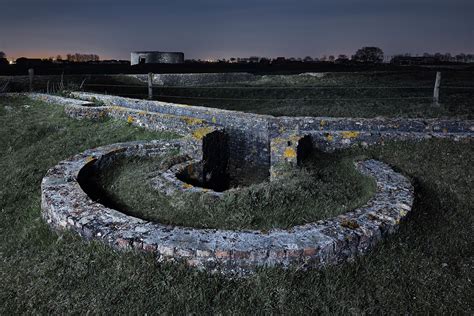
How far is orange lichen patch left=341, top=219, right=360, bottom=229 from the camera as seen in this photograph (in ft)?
15.9

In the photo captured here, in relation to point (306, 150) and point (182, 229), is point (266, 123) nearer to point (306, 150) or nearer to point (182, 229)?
point (306, 150)

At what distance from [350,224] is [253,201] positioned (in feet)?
5.50

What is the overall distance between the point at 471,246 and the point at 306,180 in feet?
8.99

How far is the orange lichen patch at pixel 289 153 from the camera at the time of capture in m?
8.35

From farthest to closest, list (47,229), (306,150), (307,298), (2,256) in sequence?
(306,150)
(47,229)
(2,256)
(307,298)

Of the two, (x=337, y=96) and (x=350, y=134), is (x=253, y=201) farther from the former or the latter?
(x=337, y=96)

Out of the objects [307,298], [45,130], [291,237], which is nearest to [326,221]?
[291,237]

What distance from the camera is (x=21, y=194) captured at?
751 cm

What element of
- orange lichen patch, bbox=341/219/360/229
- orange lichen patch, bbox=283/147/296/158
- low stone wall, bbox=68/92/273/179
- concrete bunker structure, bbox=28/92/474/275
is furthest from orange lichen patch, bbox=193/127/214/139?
orange lichen patch, bbox=341/219/360/229

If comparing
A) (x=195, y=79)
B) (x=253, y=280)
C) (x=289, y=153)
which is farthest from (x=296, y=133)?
(x=195, y=79)

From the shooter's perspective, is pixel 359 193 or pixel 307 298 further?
pixel 359 193

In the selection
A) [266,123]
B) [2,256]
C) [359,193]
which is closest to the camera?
[2,256]

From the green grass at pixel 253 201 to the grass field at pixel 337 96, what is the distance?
5164mm

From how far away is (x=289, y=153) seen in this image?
27.5ft
